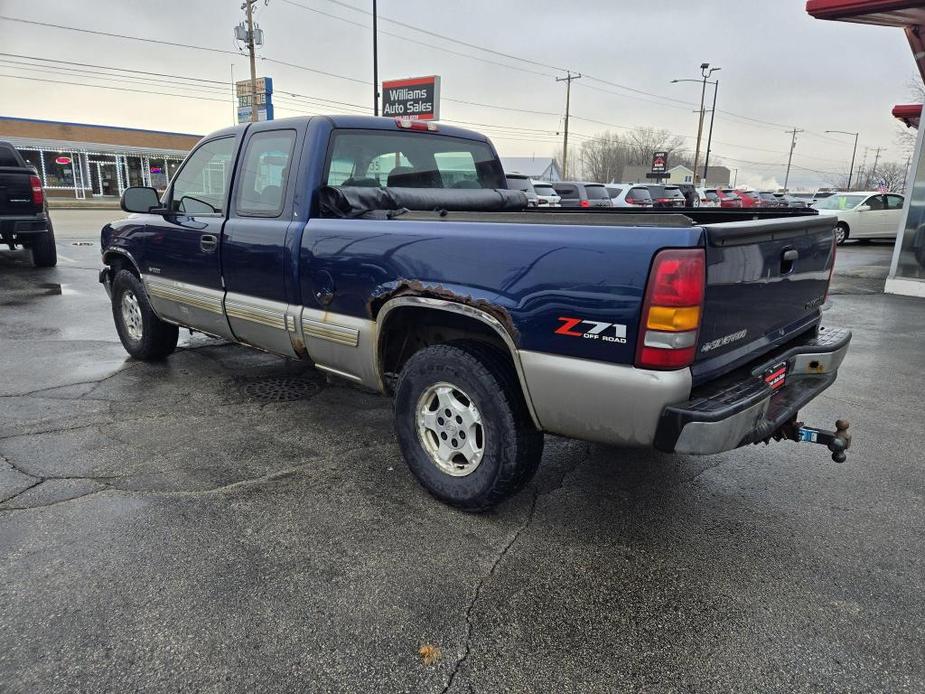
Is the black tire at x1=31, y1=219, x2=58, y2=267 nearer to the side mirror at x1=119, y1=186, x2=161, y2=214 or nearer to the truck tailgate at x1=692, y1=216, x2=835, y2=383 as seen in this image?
the side mirror at x1=119, y1=186, x2=161, y2=214

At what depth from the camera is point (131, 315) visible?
574 centimetres

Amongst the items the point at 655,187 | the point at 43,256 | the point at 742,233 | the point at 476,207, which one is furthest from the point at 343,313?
the point at 655,187

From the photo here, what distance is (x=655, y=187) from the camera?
2311 cm

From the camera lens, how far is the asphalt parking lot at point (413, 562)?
7.21 ft

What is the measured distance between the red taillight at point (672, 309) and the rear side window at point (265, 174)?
244 centimetres

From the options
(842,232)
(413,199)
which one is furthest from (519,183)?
(413,199)

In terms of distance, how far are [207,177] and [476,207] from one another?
1.97 metres

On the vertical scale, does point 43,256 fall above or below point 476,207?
below

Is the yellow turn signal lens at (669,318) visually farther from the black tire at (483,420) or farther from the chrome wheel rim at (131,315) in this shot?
the chrome wheel rim at (131,315)

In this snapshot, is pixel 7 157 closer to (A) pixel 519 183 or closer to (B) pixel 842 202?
(A) pixel 519 183

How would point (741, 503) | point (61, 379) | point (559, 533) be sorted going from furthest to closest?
point (61, 379), point (741, 503), point (559, 533)

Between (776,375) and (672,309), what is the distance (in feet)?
3.14

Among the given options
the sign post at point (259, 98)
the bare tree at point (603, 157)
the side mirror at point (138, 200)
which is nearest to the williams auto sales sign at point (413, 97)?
the sign post at point (259, 98)

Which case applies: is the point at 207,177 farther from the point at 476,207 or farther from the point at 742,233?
the point at 742,233
